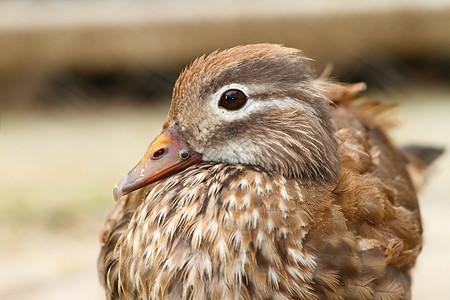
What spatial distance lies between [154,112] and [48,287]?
198 centimetres

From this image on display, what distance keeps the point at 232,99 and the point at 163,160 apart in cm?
22

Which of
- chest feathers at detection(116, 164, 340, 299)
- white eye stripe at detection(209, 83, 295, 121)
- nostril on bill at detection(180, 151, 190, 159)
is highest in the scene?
white eye stripe at detection(209, 83, 295, 121)

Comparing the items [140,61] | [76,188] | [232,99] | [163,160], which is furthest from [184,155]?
→ [140,61]

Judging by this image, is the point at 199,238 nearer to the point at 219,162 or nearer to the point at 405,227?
the point at 219,162

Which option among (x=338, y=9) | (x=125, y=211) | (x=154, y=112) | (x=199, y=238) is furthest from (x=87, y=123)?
(x=199, y=238)

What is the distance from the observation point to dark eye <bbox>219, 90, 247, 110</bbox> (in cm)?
167

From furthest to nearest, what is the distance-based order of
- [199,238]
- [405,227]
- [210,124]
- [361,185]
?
1. [405,227]
2. [361,185]
3. [210,124]
4. [199,238]

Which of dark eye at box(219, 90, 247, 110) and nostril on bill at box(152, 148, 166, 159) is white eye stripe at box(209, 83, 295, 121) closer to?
dark eye at box(219, 90, 247, 110)

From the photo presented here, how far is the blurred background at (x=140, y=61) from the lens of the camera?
13.9 ft

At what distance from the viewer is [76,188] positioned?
3.77 metres

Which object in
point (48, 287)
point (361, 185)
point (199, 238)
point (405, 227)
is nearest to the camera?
point (199, 238)

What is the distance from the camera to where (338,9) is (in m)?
4.36

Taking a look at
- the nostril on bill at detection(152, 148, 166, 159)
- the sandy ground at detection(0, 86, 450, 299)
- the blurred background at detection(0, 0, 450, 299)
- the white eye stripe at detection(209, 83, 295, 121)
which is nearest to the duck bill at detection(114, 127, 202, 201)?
the nostril on bill at detection(152, 148, 166, 159)

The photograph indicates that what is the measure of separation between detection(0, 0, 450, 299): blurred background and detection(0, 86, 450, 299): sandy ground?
13mm
